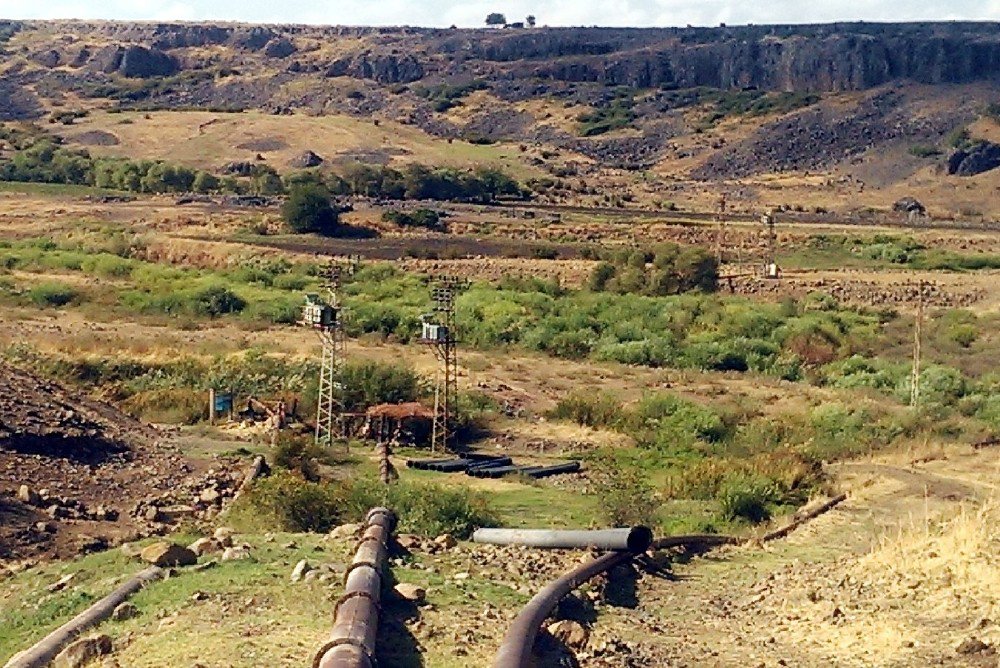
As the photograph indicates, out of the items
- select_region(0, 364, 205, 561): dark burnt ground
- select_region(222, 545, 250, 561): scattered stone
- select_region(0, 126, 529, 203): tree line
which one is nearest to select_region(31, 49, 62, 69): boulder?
select_region(0, 126, 529, 203): tree line

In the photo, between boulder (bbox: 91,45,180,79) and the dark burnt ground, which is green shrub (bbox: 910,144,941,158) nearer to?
the dark burnt ground

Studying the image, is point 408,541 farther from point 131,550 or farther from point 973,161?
point 973,161

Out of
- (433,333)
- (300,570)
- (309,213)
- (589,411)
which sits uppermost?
(300,570)

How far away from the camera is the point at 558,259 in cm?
6341

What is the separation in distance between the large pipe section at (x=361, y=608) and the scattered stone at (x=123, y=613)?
5.53 ft

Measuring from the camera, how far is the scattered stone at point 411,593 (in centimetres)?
1188

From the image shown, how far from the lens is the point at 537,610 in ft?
37.7

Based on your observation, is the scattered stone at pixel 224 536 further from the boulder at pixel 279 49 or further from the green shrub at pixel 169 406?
the boulder at pixel 279 49

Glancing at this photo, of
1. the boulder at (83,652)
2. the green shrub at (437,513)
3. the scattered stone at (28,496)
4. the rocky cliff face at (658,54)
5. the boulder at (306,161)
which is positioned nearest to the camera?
the boulder at (83,652)

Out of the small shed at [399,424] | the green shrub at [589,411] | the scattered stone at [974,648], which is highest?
the scattered stone at [974,648]

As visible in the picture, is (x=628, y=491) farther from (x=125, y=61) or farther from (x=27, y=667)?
(x=125, y=61)

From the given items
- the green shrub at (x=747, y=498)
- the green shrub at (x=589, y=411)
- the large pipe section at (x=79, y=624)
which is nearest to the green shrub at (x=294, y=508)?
the large pipe section at (x=79, y=624)

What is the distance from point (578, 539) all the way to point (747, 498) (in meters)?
5.55

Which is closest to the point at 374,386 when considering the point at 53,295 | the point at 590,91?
the point at 53,295
